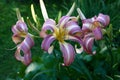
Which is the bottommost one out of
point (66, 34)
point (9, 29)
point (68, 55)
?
point (68, 55)

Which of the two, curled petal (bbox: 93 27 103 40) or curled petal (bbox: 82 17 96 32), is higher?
curled petal (bbox: 82 17 96 32)

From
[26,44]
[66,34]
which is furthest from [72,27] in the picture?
[26,44]

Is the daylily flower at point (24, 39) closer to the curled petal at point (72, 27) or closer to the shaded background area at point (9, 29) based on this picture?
the curled petal at point (72, 27)

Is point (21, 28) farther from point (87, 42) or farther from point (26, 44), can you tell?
point (87, 42)

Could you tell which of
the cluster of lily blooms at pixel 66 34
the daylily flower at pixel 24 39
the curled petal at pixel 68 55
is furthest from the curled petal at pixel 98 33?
the daylily flower at pixel 24 39

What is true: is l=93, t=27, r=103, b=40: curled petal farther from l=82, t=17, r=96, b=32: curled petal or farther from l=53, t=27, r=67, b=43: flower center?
l=53, t=27, r=67, b=43: flower center

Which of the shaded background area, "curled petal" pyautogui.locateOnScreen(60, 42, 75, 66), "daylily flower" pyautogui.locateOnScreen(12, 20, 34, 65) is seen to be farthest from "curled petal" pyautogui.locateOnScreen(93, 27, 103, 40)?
the shaded background area

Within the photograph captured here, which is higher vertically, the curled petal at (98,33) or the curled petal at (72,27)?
the curled petal at (72,27)

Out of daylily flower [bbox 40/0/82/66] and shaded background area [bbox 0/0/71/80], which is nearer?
daylily flower [bbox 40/0/82/66]
